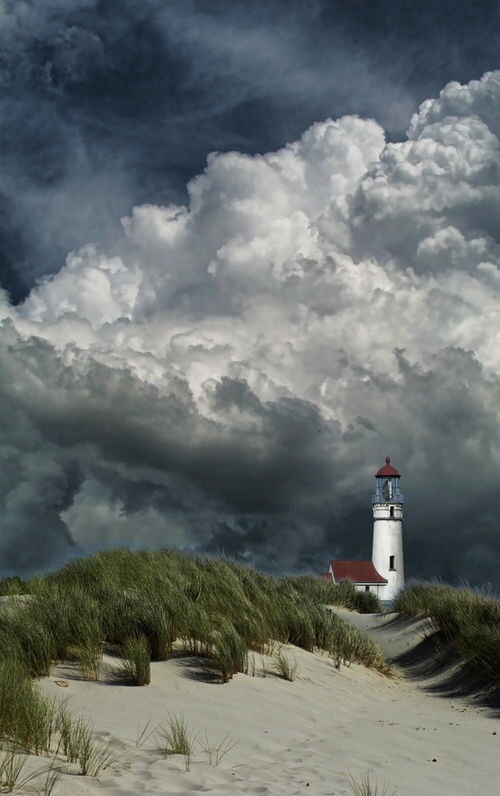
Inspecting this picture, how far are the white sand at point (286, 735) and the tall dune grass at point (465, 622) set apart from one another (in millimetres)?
1056

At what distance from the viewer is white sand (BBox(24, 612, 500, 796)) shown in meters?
4.89

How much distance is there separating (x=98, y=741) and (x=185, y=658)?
2698 mm

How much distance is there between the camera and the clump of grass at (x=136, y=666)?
23.3 ft

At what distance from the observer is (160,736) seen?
5.74 meters

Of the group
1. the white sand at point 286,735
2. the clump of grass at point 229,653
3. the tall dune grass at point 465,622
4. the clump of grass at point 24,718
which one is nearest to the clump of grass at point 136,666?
the white sand at point 286,735

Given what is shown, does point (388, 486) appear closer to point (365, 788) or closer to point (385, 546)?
point (385, 546)

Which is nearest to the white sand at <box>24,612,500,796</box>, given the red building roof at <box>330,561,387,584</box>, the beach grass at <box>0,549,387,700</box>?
the beach grass at <box>0,549,387,700</box>

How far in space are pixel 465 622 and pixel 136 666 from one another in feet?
22.9

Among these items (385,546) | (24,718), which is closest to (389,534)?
(385,546)

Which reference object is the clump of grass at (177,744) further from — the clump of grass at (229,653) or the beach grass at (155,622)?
the clump of grass at (229,653)

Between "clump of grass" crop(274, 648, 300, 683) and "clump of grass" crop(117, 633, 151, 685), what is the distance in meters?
1.83

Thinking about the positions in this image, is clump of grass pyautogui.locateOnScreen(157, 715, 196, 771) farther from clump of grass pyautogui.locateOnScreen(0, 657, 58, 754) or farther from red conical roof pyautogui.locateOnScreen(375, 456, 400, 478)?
red conical roof pyautogui.locateOnScreen(375, 456, 400, 478)

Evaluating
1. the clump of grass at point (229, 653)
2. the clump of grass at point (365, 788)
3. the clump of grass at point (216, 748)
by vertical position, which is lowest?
the clump of grass at point (365, 788)

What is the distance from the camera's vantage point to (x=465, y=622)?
12125 millimetres
